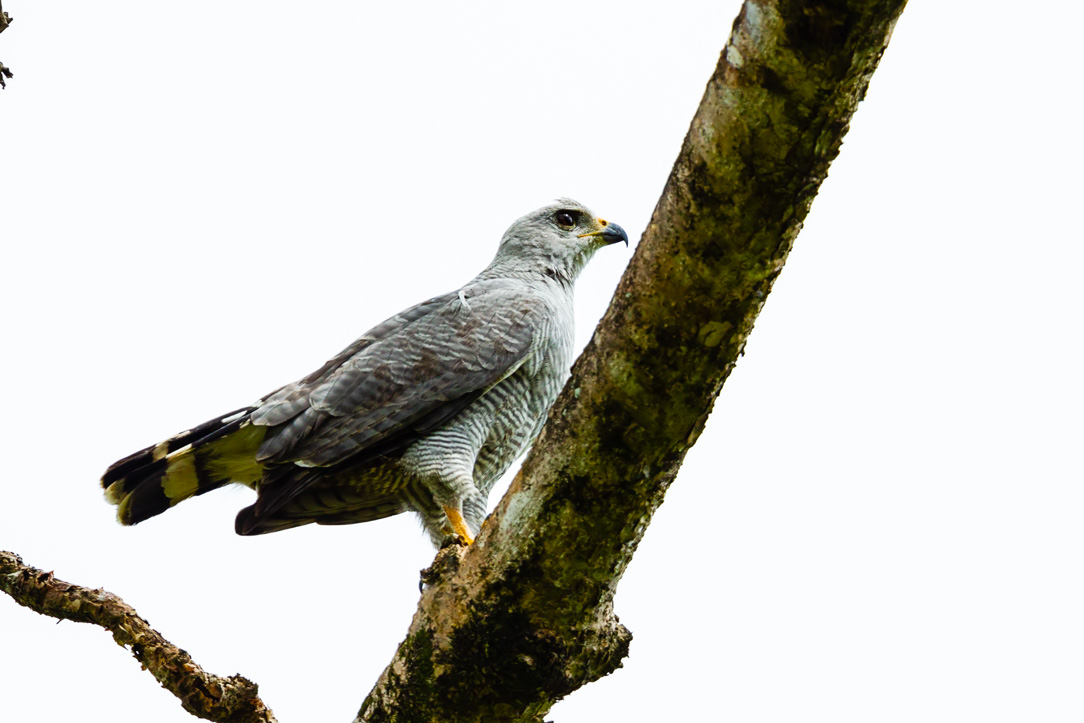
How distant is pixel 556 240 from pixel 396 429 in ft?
6.56

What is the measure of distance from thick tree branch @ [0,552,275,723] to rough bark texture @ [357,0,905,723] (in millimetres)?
498

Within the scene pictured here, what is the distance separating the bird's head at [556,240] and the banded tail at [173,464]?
6.44 ft

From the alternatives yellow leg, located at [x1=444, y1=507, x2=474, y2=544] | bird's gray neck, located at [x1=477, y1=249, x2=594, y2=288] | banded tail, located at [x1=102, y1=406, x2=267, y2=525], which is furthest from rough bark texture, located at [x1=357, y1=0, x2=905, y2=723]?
bird's gray neck, located at [x1=477, y1=249, x2=594, y2=288]

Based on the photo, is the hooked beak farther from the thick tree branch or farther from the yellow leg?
the thick tree branch

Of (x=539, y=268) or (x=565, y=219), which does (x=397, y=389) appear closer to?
(x=539, y=268)

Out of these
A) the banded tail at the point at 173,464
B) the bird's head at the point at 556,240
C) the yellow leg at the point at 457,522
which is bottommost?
the yellow leg at the point at 457,522

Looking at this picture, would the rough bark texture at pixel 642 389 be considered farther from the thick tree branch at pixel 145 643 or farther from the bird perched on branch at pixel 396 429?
the bird perched on branch at pixel 396 429

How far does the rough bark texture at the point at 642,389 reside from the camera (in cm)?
263

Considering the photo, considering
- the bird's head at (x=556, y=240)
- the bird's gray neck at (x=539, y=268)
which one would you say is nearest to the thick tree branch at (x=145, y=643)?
the bird's gray neck at (x=539, y=268)

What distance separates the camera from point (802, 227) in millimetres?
2943

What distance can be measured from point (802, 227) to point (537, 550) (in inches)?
55.4

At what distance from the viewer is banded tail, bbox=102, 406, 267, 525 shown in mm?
5547

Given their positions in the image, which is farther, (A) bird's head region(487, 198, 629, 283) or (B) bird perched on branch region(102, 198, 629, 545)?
(A) bird's head region(487, 198, 629, 283)

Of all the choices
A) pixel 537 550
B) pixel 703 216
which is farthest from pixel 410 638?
pixel 703 216
